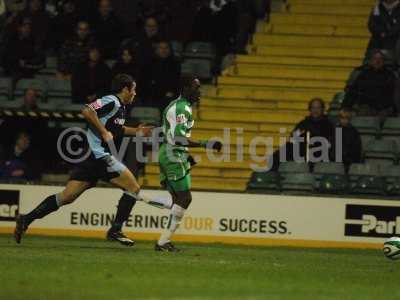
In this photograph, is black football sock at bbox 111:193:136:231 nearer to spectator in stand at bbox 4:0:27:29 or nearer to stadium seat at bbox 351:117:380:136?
stadium seat at bbox 351:117:380:136

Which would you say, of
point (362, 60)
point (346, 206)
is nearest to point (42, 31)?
point (362, 60)

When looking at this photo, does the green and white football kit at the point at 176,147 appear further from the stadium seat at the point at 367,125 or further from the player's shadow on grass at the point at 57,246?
the stadium seat at the point at 367,125

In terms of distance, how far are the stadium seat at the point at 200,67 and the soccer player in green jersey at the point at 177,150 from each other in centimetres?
657

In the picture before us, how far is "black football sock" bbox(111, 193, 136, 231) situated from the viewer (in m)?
14.4

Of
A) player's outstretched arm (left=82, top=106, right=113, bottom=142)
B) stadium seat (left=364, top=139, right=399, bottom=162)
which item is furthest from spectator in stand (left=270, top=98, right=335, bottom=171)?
player's outstretched arm (left=82, top=106, right=113, bottom=142)

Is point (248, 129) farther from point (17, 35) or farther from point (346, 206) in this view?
point (17, 35)

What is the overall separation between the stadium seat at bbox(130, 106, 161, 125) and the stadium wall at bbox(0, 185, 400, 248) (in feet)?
6.57

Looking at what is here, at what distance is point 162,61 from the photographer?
1903 cm

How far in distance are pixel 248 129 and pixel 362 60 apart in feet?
8.35

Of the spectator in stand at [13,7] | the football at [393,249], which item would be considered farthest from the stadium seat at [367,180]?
the spectator in stand at [13,7]

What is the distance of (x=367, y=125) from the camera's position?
1862 centimetres

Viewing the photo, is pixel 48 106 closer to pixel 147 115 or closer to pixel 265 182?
pixel 147 115

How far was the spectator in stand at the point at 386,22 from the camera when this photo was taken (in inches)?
765

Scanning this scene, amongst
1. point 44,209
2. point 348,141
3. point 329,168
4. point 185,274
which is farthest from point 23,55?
point 185,274
